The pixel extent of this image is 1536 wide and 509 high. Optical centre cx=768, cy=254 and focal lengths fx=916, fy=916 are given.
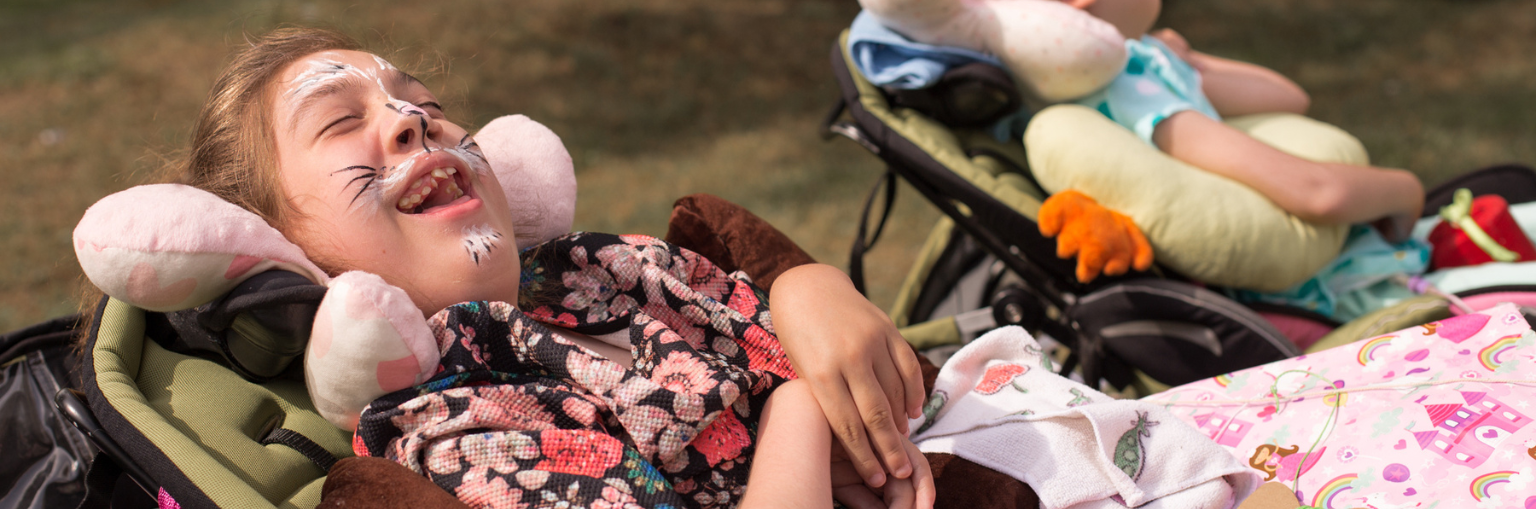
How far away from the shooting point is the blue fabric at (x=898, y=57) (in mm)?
2004

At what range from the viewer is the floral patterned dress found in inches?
39.4

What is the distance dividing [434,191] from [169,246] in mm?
310

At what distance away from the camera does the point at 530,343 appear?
1125mm

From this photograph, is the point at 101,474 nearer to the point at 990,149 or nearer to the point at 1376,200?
the point at 990,149

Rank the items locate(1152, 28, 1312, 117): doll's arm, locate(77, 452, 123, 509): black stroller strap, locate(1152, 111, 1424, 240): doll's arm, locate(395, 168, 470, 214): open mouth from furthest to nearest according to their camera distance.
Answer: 1. locate(1152, 28, 1312, 117): doll's arm
2. locate(1152, 111, 1424, 240): doll's arm
3. locate(395, 168, 470, 214): open mouth
4. locate(77, 452, 123, 509): black stroller strap

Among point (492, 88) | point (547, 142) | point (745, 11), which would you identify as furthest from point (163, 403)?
point (745, 11)

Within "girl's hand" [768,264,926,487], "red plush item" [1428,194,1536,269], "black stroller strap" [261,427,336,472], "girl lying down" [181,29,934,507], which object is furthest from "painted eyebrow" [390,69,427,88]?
"red plush item" [1428,194,1536,269]

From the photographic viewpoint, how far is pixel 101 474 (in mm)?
1077

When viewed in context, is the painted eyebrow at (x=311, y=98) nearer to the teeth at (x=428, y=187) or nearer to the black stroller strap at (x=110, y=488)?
the teeth at (x=428, y=187)

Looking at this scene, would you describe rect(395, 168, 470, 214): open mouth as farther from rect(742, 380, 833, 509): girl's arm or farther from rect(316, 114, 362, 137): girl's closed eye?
rect(742, 380, 833, 509): girl's arm

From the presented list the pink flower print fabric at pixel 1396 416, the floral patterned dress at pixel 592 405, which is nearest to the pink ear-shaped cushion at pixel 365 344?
the floral patterned dress at pixel 592 405

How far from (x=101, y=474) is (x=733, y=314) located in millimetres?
783

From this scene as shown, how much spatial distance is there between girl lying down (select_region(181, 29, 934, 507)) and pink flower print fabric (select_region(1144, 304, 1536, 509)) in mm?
566

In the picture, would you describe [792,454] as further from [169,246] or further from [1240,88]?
[1240,88]
